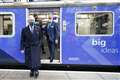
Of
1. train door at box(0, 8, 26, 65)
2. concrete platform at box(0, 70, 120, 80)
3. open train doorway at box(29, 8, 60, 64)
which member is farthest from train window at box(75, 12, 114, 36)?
train door at box(0, 8, 26, 65)

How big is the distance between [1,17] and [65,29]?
230 centimetres

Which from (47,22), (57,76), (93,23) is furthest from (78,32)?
(57,76)

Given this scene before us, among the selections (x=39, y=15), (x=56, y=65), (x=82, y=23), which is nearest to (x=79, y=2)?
(x=82, y=23)

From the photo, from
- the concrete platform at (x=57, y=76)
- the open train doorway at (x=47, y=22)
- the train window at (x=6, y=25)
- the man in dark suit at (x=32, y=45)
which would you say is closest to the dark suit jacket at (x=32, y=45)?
the man in dark suit at (x=32, y=45)

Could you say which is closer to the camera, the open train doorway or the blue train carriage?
the blue train carriage

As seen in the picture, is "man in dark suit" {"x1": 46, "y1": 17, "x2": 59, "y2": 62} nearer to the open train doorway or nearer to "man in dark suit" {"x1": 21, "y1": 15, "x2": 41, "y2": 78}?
the open train doorway

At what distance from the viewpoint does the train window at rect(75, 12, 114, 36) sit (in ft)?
40.3

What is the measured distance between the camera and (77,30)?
12.3m

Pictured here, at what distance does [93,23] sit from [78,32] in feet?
1.98

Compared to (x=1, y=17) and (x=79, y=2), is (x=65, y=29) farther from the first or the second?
(x=1, y=17)

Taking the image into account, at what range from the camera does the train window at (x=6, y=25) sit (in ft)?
41.2

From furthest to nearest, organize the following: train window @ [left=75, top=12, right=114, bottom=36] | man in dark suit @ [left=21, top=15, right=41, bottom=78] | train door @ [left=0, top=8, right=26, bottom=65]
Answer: train door @ [left=0, top=8, right=26, bottom=65]
train window @ [left=75, top=12, right=114, bottom=36]
man in dark suit @ [left=21, top=15, right=41, bottom=78]

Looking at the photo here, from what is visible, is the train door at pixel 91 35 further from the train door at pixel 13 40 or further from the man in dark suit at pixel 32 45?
the man in dark suit at pixel 32 45

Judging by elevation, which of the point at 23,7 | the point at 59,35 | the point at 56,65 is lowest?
the point at 56,65
